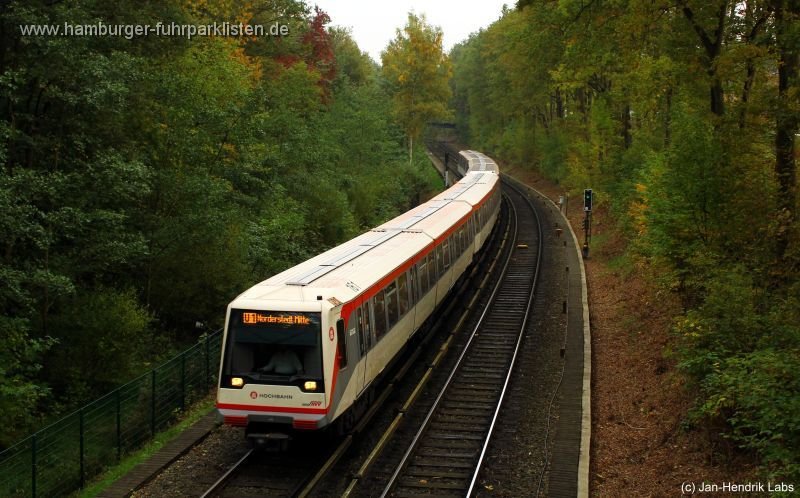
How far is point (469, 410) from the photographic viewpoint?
50.5 feet

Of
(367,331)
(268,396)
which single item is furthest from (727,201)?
(268,396)

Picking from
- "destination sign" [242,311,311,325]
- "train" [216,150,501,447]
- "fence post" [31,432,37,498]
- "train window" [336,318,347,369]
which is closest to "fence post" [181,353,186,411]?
"train" [216,150,501,447]

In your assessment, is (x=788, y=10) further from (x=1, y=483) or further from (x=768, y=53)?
(x=1, y=483)

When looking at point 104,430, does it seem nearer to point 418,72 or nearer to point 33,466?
point 33,466

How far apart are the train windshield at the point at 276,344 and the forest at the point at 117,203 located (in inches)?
168

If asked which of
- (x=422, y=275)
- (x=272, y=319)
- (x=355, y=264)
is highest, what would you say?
(x=355, y=264)

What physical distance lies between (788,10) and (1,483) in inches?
655

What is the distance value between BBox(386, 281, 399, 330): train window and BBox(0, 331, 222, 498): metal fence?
4366 mm

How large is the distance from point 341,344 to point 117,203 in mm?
9208

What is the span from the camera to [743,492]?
978cm

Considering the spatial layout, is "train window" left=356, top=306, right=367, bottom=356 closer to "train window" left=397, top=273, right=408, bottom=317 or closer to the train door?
the train door

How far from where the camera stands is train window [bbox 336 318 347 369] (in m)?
12.0

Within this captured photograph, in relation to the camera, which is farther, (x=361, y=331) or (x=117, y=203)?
(x=117, y=203)

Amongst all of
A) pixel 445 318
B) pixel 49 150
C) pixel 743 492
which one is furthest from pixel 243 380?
pixel 445 318
